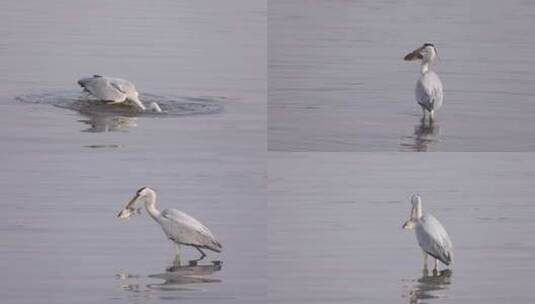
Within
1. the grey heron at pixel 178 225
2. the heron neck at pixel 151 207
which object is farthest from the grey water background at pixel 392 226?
the heron neck at pixel 151 207

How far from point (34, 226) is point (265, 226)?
1528 mm

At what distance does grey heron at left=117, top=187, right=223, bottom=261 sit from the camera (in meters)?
10.8

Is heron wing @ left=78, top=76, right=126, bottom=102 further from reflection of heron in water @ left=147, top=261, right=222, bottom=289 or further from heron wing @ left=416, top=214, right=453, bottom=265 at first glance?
heron wing @ left=416, top=214, right=453, bottom=265

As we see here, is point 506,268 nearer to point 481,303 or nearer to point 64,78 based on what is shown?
point 481,303

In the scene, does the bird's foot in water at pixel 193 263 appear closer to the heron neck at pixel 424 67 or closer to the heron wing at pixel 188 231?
the heron wing at pixel 188 231

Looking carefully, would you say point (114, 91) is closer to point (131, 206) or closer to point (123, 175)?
point (123, 175)

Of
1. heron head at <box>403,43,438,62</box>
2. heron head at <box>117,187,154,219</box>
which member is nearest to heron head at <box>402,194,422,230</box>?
heron head at <box>403,43,438,62</box>

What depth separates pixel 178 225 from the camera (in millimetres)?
11023

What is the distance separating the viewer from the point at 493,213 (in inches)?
498

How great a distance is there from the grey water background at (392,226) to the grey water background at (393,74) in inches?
14.6

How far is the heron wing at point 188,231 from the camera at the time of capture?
1077 centimetres

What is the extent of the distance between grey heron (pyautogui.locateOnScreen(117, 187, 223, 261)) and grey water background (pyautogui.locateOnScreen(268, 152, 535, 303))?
18.3 inches

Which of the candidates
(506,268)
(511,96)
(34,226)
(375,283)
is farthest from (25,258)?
(511,96)

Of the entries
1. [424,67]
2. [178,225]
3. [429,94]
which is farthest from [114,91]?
[424,67]
